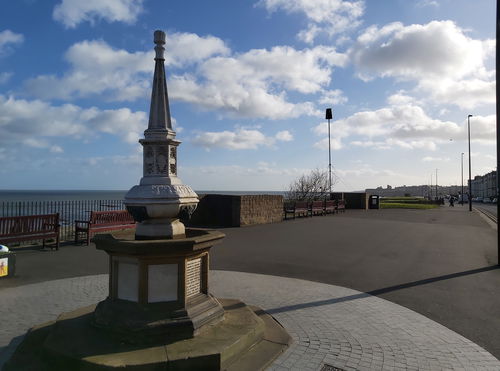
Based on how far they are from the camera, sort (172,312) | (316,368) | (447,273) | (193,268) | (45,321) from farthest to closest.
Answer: (447,273) < (45,321) < (193,268) < (172,312) < (316,368)

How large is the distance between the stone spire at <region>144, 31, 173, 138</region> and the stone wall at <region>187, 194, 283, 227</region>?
12.0 meters

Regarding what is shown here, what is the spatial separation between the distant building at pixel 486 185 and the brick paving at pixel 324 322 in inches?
4052

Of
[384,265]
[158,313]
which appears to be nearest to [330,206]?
[384,265]

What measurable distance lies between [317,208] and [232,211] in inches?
332

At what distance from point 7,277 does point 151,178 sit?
4.91 m

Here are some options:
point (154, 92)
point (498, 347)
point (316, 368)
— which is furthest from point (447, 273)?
point (154, 92)

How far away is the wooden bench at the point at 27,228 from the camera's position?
32.0 feet

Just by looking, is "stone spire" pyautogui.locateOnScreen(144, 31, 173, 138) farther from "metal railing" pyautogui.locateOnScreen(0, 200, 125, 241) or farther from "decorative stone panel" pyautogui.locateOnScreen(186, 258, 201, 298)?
"metal railing" pyautogui.locateOnScreen(0, 200, 125, 241)

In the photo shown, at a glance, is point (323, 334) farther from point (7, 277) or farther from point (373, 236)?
point (373, 236)

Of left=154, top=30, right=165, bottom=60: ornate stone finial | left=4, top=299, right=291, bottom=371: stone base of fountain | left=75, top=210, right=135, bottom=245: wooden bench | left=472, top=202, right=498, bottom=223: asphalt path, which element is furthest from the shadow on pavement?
left=472, top=202, right=498, bottom=223: asphalt path

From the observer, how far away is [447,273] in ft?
26.0

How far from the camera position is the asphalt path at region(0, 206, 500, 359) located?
565 centimetres

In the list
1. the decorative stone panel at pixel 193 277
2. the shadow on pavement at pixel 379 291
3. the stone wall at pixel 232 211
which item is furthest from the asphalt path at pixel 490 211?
the decorative stone panel at pixel 193 277

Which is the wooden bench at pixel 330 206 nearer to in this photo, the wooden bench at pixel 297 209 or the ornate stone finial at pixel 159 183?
the wooden bench at pixel 297 209
